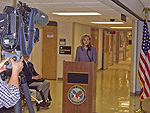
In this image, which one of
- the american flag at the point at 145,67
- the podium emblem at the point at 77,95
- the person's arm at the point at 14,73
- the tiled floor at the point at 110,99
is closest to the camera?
the person's arm at the point at 14,73

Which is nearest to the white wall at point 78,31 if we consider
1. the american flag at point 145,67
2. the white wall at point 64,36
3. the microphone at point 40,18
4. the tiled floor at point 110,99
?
the white wall at point 64,36

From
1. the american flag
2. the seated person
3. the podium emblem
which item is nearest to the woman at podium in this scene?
the podium emblem

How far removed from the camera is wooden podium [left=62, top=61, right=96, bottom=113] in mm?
5238

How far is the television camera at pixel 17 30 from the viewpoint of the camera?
91.4 inches

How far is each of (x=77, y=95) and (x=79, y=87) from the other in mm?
179

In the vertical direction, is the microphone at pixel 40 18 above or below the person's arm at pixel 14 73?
above

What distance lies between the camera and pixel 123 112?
6434 millimetres

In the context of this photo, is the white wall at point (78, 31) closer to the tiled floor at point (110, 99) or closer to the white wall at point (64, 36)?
the white wall at point (64, 36)

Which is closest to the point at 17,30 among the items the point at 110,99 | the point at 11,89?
the point at 11,89

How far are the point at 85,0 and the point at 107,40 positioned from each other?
12.2 meters

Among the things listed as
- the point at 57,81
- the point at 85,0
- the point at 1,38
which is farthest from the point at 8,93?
the point at 57,81

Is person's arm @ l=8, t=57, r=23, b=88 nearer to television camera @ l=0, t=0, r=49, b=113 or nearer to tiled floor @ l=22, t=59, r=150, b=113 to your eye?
television camera @ l=0, t=0, r=49, b=113

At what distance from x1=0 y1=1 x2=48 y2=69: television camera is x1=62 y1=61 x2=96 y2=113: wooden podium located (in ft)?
9.22

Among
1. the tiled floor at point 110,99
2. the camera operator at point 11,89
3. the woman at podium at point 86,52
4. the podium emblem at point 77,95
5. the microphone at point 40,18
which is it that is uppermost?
the microphone at point 40,18
